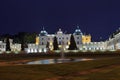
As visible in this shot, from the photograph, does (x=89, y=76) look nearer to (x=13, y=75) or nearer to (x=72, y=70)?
(x=72, y=70)

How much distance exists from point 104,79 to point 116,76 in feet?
4.14

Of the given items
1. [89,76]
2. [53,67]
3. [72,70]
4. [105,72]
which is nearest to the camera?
[89,76]

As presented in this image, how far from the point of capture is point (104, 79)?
18016 millimetres

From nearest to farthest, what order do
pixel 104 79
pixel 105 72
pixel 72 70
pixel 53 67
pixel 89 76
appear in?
pixel 104 79 → pixel 89 76 → pixel 105 72 → pixel 72 70 → pixel 53 67

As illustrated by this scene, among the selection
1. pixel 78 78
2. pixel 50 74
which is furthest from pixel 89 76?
pixel 50 74

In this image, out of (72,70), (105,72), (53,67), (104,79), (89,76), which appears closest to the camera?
(104,79)

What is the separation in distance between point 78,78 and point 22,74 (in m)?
3.74

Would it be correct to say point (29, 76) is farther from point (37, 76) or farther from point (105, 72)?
point (105, 72)

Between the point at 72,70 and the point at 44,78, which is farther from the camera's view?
the point at 72,70

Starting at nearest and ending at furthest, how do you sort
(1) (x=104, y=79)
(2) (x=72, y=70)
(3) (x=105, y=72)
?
(1) (x=104, y=79), (3) (x=105, y=72), (2) (x=72, y=70)

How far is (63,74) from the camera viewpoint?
797 inches

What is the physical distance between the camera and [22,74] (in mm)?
19750

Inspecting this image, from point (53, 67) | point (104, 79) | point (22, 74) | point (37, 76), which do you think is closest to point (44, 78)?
point (37, 76)

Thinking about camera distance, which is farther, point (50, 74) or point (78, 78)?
point (50, 74)
